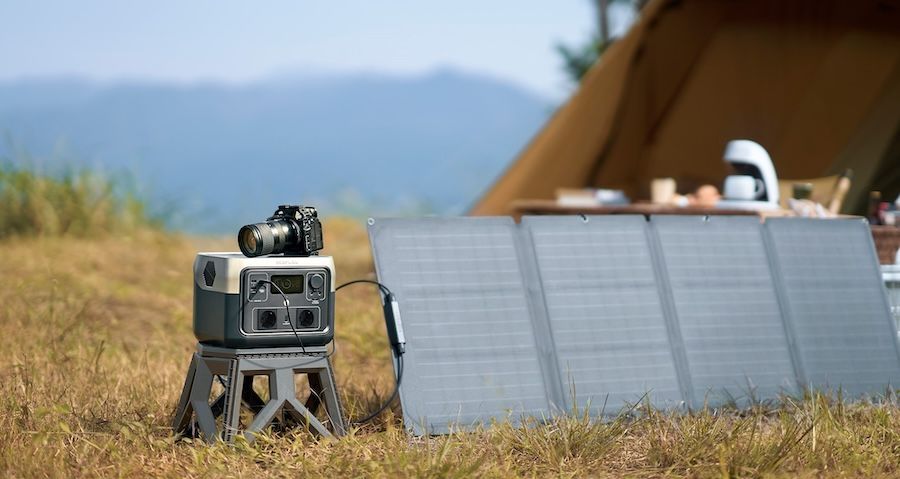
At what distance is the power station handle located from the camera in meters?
4.29

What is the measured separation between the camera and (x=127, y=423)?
161 inches

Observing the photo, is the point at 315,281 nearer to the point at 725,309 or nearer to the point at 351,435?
the point at 351,435

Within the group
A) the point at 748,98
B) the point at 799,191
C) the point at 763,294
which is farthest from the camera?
the point at 748,98

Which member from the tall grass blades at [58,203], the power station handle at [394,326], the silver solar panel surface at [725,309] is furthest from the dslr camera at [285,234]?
the tall grass blades at [58,203]

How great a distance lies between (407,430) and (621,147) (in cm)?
565

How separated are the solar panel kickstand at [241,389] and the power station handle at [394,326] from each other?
299mm

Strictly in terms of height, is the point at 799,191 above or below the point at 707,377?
above

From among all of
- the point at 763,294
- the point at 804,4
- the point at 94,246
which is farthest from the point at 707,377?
the point at 94,246

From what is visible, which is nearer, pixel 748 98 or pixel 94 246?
pixel 748 98

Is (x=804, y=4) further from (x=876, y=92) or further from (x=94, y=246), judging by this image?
(x=94, y=246)

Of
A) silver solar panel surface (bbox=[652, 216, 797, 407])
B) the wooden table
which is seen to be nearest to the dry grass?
silver solar panel surface (bbox=[652, 216, 797, 407])

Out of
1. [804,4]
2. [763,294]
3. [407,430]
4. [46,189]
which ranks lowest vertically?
[407,430]

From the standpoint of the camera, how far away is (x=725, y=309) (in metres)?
4.89

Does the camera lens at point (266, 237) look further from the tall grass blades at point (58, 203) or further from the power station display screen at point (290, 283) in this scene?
the tall grass blades at point (58, 203)
